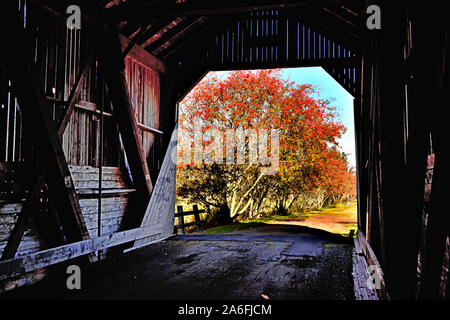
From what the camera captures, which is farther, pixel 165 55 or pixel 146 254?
pixel 165 55

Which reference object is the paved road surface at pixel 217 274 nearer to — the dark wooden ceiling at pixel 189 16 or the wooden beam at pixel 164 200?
the wooden beam at pixel 164 200

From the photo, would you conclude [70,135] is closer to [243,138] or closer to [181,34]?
[181,34]

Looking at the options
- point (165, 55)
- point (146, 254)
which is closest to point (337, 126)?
point (165, 55)

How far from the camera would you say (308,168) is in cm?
1427

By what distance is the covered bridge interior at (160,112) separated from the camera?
219 centimetres

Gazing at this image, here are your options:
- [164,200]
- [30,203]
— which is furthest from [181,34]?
[30,203]

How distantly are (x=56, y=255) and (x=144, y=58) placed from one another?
4.49 metres

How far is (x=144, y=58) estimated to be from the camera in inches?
Result: 301

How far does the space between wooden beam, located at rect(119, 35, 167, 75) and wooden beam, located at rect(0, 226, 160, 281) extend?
10.9 ft

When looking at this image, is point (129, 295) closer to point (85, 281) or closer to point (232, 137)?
point (85, 281)

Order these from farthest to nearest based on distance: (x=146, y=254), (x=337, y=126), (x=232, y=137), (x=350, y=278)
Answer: (x=337, y=126) → (x=232, y=137) → (x=146, y=254) → (x=350, y=278)

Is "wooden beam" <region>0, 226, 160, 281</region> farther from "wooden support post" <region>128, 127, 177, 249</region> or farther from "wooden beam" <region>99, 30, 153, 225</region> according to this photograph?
"wooden beam" <region>99, 30, 153, 225</region>

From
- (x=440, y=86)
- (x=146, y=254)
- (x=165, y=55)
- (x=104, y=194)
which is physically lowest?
(x=146, y=254)
